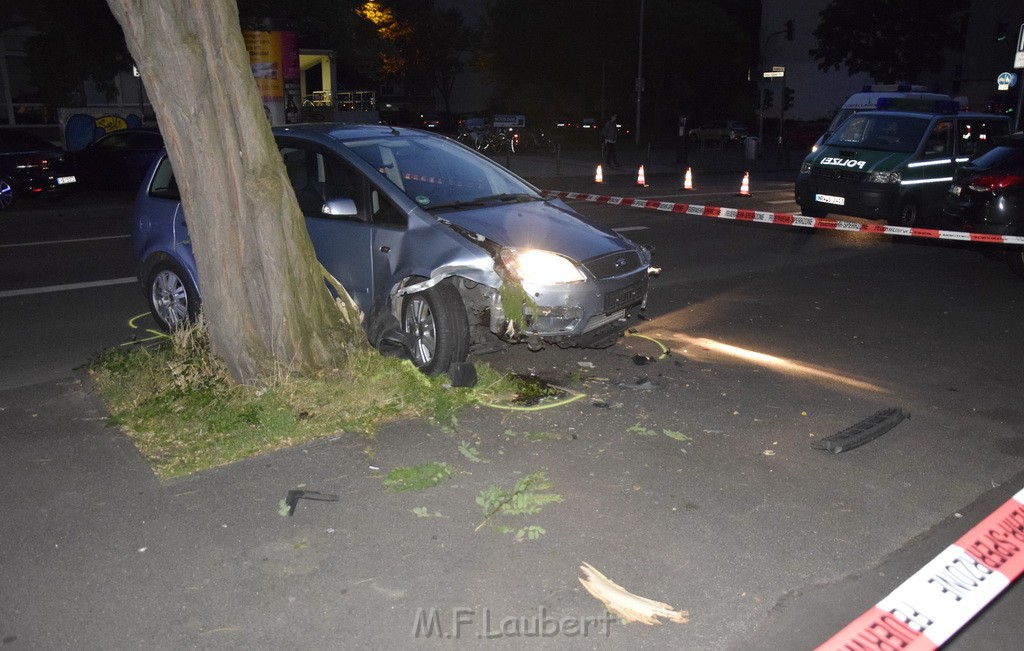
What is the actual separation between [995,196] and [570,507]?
8.36 meters

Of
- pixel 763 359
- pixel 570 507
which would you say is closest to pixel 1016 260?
pixel 763 359

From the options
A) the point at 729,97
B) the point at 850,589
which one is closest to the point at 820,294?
the point at 850,589

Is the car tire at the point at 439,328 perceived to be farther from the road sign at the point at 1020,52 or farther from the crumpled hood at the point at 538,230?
the road sign at the point at 1020,52

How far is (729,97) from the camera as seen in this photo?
51844 millimetres

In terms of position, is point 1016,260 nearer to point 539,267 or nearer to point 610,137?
point 539,267

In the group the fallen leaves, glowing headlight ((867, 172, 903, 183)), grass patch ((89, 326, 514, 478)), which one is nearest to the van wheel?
glowing headlight ((867, 172, 903, 183))

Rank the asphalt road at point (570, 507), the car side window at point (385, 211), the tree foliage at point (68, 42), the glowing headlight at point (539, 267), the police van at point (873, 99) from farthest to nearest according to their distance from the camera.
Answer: the tree foliage at point (68, 42)
the police van at point (873, 99)
the car side window at point (385, 211)
the glowing headlight at point (539, 267)
the asphalt road at point (570, 507)

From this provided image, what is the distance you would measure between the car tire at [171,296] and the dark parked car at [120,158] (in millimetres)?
12102

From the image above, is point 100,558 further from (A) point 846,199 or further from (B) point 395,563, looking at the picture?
(A) point 846,199

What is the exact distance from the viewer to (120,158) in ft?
61.0

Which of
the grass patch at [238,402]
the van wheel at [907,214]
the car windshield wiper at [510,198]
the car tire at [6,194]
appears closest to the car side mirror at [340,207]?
the grass patch at [238,402]

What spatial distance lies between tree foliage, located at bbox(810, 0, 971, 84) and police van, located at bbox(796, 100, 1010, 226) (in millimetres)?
37130

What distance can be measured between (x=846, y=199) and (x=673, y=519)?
10.4m

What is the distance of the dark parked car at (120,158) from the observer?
18.5 meters
